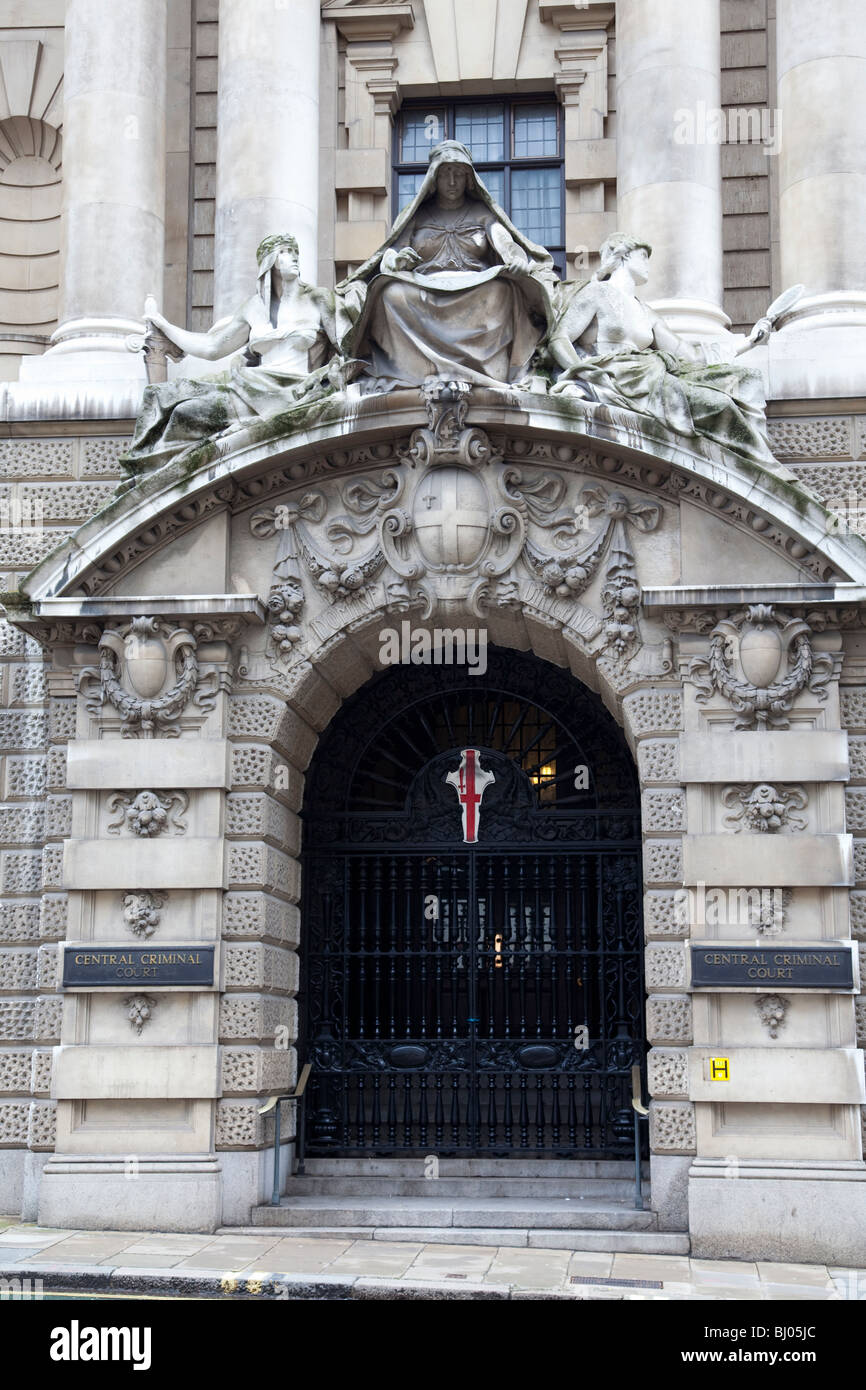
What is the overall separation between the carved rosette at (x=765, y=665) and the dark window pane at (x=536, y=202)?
7.39 metres

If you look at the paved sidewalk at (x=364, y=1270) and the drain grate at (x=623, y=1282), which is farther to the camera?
the drain grate at (x=623, y=1282)

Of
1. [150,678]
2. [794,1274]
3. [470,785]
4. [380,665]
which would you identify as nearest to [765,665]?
[470,785]

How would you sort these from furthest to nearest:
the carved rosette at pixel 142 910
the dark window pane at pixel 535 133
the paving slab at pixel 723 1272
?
the dark window pane at pixel 535 133 < the carved rosette at pixel 142 910 < the paving slab at pixel 723 1272

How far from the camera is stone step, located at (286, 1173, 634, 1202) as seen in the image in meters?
15.5

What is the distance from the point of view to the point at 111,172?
712 inches

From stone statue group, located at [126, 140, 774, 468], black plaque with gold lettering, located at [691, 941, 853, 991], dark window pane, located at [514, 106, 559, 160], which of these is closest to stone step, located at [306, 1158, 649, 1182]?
black plaque with gold lettering, located at [691, 941, 853, 991]

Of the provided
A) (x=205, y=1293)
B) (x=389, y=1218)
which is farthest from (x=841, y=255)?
(x=205, y=1293)

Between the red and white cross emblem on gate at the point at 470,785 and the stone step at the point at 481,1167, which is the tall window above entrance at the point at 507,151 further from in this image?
the stone step at the point at 481,1167

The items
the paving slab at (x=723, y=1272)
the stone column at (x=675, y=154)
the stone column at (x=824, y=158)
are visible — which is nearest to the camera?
the paving slab at (x=723, y=1272)

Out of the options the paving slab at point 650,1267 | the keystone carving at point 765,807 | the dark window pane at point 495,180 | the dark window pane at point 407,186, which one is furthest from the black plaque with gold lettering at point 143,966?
the dark window pane at point 495,180

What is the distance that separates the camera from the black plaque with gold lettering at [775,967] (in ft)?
46.0

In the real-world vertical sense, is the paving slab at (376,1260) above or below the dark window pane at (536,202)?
below

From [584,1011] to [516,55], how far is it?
11036mm

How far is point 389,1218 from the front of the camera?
1441 cm
